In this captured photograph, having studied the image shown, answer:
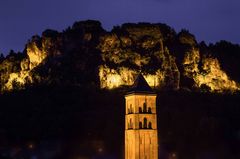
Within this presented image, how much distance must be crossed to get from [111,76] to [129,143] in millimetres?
45749

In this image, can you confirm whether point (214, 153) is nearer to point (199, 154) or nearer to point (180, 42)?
point (199, 154)

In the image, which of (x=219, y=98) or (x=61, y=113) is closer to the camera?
(x=61, y=113)

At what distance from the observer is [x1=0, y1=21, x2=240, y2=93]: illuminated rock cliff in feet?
324

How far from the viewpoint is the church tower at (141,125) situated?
169ft

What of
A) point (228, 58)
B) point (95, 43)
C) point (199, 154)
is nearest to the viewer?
point (199, 154)

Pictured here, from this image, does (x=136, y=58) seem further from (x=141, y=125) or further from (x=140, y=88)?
(x=141, y=125)

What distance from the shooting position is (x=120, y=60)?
102m

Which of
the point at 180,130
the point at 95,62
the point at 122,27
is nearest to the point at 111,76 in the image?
the point at 95,62

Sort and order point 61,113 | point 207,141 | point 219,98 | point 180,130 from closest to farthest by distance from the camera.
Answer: point 207,141, point 180,130, point 61,113, point 219,98

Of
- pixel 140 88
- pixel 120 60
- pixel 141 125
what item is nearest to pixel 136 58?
pixel 120 60

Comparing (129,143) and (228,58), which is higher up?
(228,58)

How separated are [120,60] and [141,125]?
5069cm

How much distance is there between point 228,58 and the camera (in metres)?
120

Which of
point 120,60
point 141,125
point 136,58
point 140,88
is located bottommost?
point 141,125
